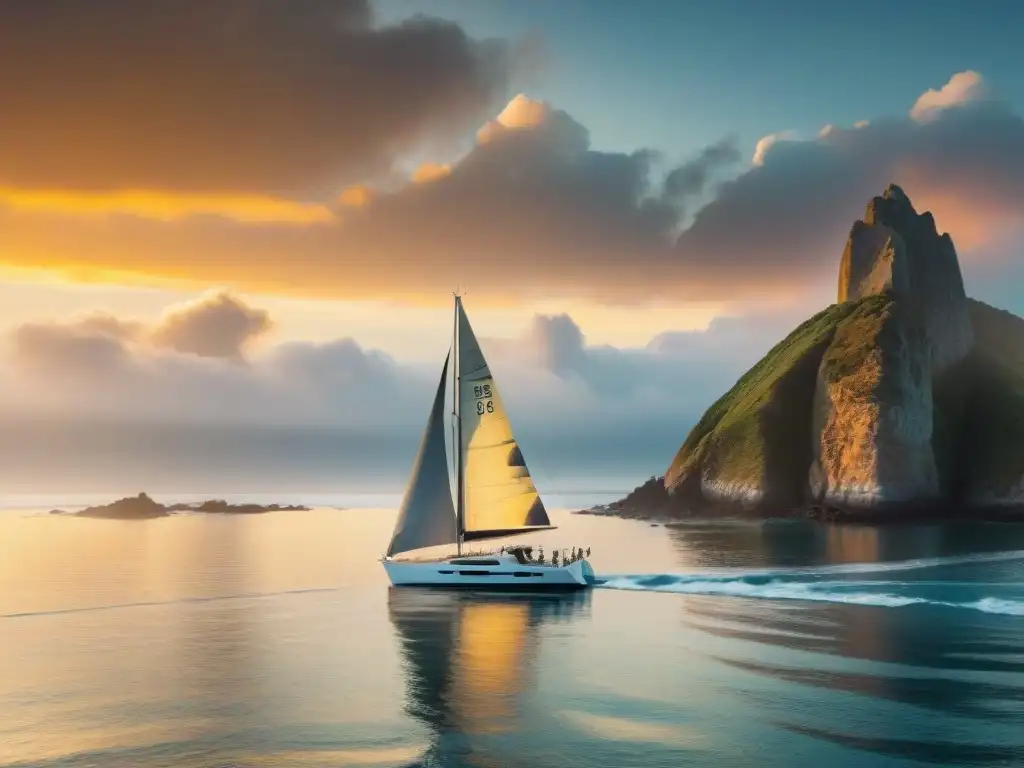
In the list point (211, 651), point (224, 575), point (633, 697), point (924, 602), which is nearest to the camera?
point (633, 697)

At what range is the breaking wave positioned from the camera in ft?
203

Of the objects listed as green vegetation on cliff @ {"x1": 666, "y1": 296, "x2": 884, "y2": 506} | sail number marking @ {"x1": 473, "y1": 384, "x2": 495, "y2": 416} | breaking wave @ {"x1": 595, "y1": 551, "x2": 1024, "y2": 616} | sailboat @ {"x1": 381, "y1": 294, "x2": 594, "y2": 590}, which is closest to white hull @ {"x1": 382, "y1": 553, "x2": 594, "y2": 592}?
sailboat @ {"x1": 381, "y1": 294, "x2": 594, "y2": 590}

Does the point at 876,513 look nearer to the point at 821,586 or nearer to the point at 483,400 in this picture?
the point at 821,586

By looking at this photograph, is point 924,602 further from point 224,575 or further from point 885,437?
point 885,437

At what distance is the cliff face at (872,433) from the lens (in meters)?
166

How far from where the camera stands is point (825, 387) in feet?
600

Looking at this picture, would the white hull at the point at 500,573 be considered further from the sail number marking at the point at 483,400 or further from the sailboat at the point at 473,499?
the sail number marking at the point at 483,400

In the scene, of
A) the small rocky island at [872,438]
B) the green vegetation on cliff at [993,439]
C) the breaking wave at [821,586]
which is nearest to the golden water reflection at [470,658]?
the breaking wave at [821,586]

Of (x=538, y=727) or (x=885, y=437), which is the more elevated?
(x=885, y=437)

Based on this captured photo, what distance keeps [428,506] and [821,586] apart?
98.1ft

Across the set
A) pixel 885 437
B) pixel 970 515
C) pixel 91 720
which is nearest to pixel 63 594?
pixel 91 720

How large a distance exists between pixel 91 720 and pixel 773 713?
80.5 feet

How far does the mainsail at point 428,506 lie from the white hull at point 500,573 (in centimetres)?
198

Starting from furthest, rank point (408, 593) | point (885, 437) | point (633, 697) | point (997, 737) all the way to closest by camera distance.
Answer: point (885, 437)
point (408, 593)
point (633, 697)
point (997, 737)
